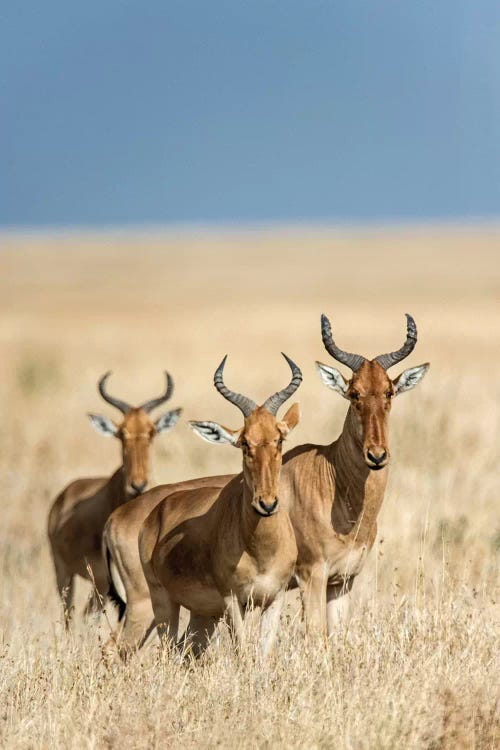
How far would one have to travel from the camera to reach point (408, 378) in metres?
9.59

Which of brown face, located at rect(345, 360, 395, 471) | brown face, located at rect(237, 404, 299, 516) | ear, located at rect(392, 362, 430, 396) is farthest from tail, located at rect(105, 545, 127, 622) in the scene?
ear, located at rect(392, 362, 430, 396)

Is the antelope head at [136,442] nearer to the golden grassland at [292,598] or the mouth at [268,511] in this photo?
the golden grassland at [292,598]

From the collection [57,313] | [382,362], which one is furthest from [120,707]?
[57,313]

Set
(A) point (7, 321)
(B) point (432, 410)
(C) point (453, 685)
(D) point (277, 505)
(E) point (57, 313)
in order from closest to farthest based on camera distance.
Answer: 1. (C) point (453, 685)
2. (D) point (277, 505)
3. (B) point (432, 410)
4. (A) point (7, 321)
5. (E) point (57, 313)

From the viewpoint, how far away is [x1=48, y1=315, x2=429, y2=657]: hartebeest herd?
866cm

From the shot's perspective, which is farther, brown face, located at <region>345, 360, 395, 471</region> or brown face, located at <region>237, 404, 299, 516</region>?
brown face, located at <region>345, 360, 395, 471</region>

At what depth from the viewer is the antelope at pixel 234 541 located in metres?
8.48

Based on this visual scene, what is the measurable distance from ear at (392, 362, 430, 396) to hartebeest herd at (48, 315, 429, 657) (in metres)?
0.01

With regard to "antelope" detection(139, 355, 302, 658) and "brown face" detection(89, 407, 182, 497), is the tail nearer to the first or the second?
"antelope" detection(139, 355, 302, 658)

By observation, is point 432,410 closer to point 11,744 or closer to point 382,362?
point 382,362

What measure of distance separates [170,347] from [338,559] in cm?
2697

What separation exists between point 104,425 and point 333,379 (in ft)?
15.8

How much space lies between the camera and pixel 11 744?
266 inches

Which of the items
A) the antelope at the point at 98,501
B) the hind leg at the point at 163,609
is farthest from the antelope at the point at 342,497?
the antelope at the point at 98,501
